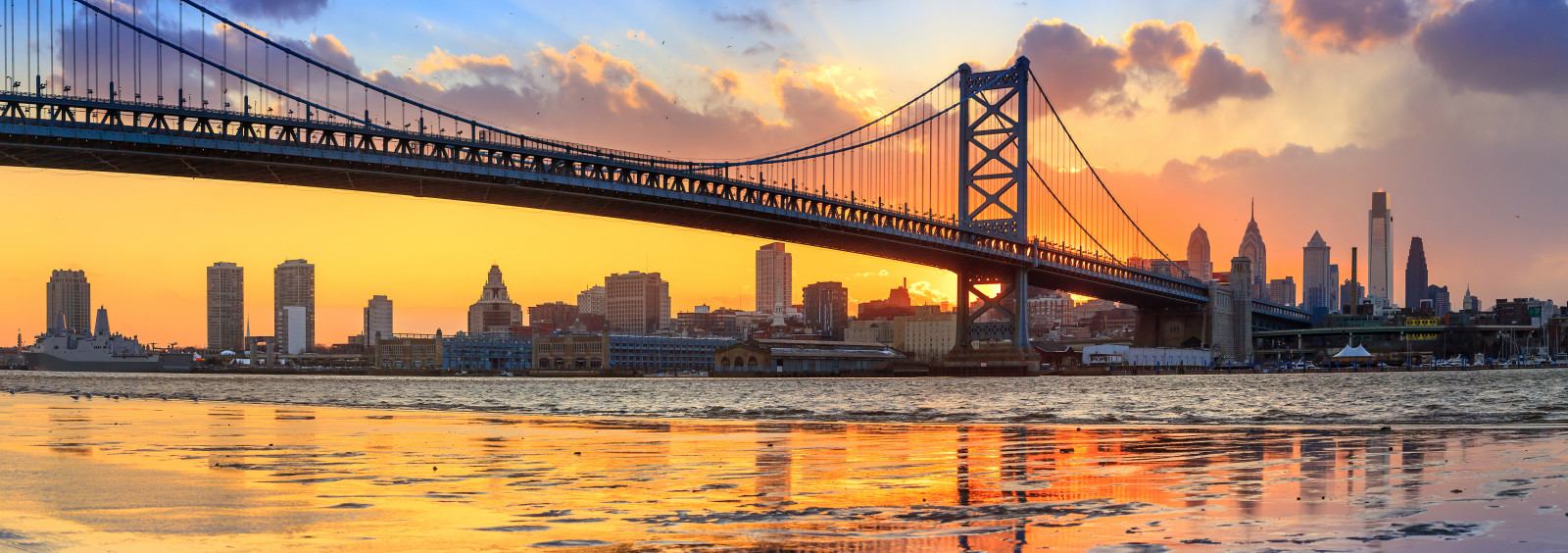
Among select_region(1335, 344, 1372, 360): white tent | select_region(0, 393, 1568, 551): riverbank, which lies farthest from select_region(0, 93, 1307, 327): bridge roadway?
select_region(1335, 344, 1372, 360): white tent

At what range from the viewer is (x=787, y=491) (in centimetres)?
1377

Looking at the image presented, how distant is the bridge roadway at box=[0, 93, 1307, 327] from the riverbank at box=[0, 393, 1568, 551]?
39.0 meters

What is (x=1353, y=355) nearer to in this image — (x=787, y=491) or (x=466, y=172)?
(x=466, y=172)

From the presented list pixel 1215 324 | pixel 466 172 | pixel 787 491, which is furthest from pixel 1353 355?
pixel 787 491

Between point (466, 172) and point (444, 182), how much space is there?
1648 mm

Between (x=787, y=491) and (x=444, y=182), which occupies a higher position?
(x=444, y=182)

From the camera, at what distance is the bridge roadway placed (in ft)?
189

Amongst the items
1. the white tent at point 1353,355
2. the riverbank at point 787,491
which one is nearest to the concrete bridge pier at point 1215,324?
the white tent at point 1353,355

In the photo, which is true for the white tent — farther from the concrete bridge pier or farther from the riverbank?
the riverbank

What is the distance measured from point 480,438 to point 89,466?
8456 millimetres

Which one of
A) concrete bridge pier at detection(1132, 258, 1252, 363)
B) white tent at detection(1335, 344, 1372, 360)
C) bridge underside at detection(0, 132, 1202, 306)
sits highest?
bridge underside at detection(0, 132, 1202, 306)

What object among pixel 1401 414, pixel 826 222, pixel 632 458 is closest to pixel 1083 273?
pixel 826 222

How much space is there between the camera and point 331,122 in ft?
209

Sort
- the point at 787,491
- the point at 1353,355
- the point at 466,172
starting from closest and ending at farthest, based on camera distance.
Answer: the point at 787,491
the point at 466,172
the point at 1353,355
